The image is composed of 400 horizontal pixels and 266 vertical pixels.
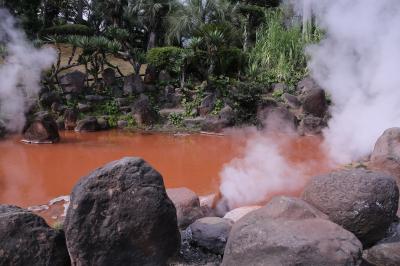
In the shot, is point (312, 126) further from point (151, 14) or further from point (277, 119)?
point (151, 14)

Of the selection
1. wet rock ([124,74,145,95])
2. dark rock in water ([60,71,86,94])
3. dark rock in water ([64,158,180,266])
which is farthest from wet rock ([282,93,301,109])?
dark rock in water ([64,158,180,266])

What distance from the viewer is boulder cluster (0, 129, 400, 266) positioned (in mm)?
3062

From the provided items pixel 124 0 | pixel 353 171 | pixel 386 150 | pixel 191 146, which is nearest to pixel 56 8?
pixel 124 0

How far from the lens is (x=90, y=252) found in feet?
10.8

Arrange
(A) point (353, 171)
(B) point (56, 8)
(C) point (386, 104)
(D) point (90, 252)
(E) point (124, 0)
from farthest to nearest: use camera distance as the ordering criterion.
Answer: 1. (B) point (56, 8)
2. (E) point (124, 0)
3. (C) point (386, 104)
4. (A) point (353, 171)
5. (D) point (90, 252)

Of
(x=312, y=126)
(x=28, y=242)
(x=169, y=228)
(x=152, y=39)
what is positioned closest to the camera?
(x=28, y=242)

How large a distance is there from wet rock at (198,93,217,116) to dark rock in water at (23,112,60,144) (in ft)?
→ 12.9

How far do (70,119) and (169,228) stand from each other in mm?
9039

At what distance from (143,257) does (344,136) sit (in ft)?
21.1

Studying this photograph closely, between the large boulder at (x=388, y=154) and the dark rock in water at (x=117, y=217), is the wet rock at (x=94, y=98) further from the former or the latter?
the dark rock in water at (x=117, y=217)

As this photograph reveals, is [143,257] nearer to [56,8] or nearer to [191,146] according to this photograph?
[191,146]

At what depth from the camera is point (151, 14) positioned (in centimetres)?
1891

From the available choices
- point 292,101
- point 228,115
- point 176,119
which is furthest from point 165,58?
point 292,101

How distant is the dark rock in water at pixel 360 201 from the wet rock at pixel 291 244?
1.55 ft
